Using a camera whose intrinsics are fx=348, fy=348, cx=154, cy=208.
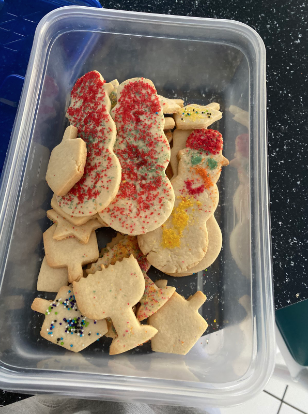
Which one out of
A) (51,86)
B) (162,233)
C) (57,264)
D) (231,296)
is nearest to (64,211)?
(57,264)

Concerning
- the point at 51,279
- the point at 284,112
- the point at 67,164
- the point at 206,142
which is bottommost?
the point at 51,279

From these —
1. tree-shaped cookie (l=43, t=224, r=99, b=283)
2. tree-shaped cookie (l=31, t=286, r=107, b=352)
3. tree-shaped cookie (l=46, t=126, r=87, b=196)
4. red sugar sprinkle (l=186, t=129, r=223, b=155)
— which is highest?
red sugar sprinkle (l=186, t=129, r=223, b=155)

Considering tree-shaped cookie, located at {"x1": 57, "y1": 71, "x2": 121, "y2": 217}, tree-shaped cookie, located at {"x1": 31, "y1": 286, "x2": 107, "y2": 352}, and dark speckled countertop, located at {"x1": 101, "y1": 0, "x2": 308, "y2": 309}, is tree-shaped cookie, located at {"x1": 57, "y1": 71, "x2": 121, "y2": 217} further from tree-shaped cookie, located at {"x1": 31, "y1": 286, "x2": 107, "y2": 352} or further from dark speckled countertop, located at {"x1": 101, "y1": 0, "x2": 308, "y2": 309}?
dark speckled countertop, located at {"x1": 101, "y1": 0, "x2": 308, "y2": 309}

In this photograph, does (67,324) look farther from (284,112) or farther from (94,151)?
(284,112)

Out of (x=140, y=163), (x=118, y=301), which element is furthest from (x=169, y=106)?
(x=118, y=301)

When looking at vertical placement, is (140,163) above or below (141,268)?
above

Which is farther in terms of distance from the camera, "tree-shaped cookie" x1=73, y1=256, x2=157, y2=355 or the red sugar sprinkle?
the red sugar sprinkle

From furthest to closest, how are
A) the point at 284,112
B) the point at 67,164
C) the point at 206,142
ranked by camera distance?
the point at 284,112, the point at 206,142, the point at 67,164

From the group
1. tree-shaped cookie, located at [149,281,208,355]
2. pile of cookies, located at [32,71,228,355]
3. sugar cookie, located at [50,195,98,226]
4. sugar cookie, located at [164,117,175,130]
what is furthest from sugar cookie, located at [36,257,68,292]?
sugar cookie, located at [164,117,175,130]
